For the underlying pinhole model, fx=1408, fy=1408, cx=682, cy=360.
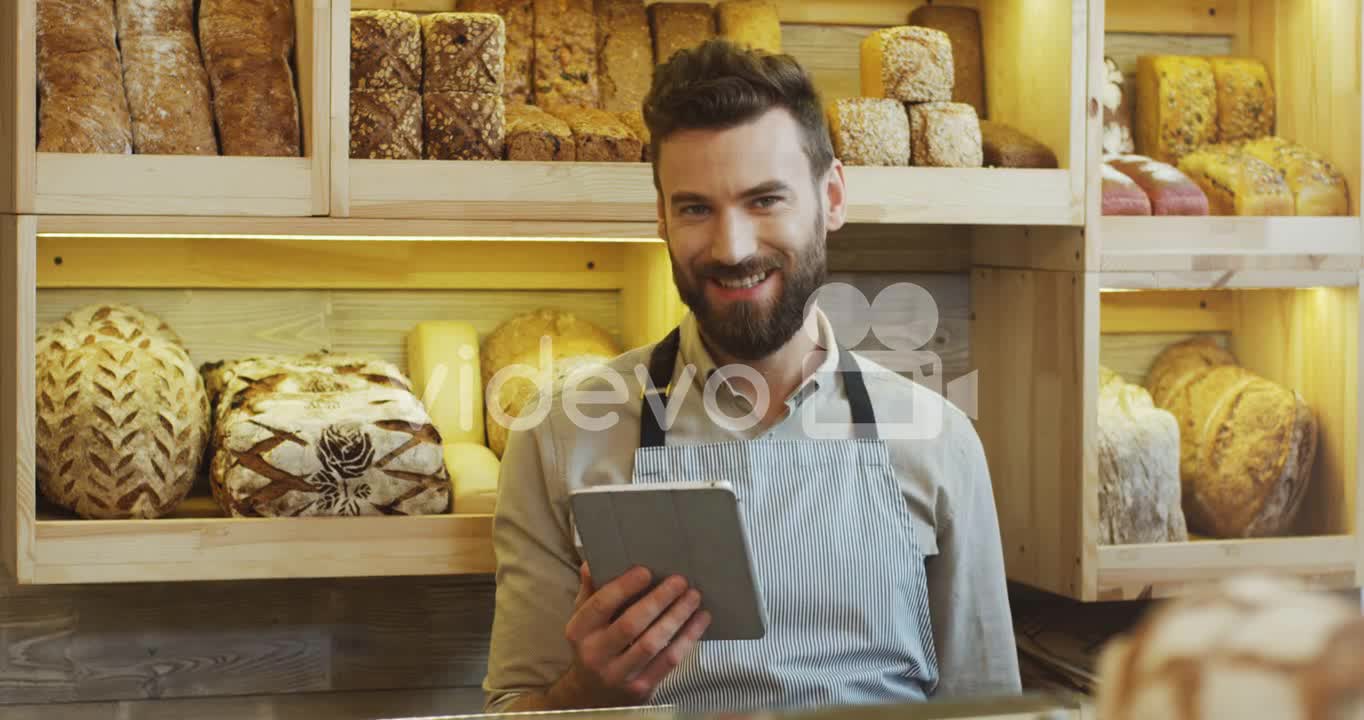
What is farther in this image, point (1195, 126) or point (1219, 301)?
point (1219, 301)

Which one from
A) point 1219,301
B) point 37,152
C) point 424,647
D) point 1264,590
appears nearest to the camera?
point 1264,590

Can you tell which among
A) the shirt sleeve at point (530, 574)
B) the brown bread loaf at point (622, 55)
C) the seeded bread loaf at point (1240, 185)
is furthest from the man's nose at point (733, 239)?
the seeded bread loaf at point (1240, 185)

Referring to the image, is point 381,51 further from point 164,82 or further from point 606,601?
point 606,601

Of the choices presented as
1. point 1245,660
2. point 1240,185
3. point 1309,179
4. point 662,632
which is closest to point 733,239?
point 662,632

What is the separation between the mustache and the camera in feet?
5.42

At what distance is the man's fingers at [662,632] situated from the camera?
1.32 metres

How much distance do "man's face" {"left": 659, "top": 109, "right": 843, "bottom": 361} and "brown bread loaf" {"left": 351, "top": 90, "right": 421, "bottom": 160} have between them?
1.53 ft

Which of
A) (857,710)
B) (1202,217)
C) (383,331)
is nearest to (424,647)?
(383,331)

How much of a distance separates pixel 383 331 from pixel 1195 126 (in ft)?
4.81

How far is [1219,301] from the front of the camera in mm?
2676

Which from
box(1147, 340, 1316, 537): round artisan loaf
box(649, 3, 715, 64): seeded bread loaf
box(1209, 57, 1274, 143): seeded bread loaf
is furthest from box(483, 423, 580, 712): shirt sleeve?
box(1209, 57, 1274, 143): seeded bread loaf

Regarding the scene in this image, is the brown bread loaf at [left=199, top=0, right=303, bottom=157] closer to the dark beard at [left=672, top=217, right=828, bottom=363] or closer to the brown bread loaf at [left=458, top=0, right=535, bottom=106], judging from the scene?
the brown bread loaf at [left=458, top=0, right=535, bottom=106]

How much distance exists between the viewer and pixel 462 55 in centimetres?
201

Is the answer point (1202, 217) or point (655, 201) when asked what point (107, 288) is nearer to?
point (655, 201)
